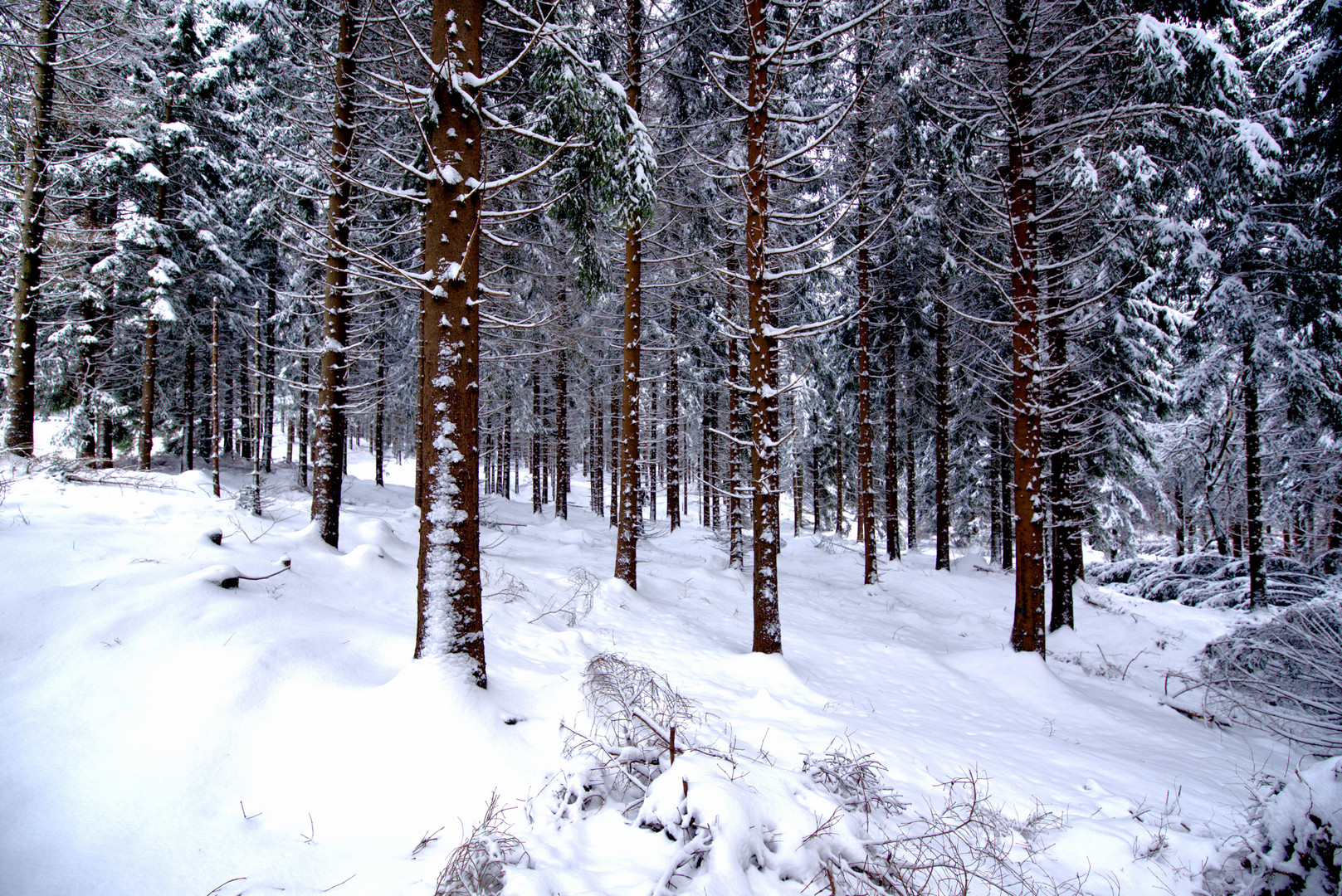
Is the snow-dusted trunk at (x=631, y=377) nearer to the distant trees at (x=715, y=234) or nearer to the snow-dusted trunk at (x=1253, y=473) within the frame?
the distant trees at (x=715, y=234)

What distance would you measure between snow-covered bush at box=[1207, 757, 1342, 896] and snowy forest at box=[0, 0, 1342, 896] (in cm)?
2

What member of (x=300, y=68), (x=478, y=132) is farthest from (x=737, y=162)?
(x=478, y=132)

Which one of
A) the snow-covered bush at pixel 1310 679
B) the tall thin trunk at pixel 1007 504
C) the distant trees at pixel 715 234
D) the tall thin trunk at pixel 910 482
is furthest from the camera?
the tall thin trunk at pixel 910 482

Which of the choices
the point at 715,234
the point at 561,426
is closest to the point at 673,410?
the point at 561,426

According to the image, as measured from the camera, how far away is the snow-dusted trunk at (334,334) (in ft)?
25.1

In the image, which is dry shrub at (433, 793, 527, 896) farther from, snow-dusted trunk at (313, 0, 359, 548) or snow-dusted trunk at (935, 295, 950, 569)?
snow-dusted trunk at (935, 295, 950, 569)

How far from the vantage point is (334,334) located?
788 cm

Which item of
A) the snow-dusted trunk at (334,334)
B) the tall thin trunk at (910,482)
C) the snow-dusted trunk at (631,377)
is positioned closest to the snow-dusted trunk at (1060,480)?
the tall thin trunk at (910,482)

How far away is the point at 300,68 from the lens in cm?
826

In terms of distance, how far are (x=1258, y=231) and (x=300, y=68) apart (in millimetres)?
20846

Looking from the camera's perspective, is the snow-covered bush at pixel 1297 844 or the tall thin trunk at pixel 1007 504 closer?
the snow-covered bush at pixel 1297 844

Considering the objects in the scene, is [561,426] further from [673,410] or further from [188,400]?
[188,400]

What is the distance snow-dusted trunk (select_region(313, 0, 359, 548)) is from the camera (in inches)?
301

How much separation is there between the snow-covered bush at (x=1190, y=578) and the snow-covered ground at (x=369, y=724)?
12.5m
